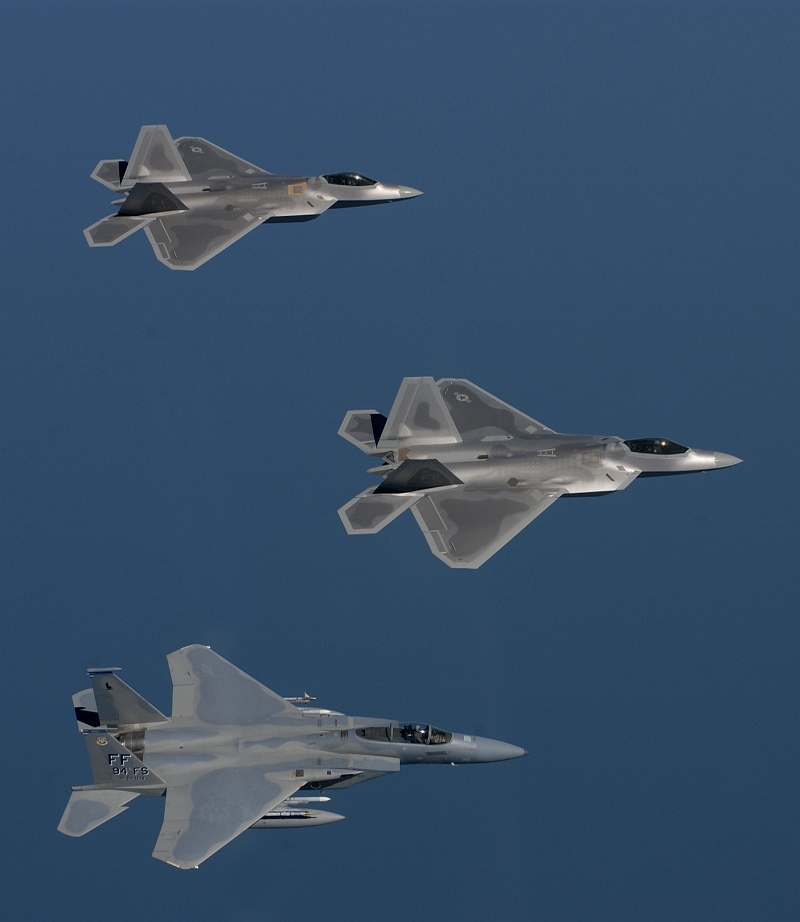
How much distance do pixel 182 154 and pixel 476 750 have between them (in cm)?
2208

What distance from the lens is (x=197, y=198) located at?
201 ft

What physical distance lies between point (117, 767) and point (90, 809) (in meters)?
1.39

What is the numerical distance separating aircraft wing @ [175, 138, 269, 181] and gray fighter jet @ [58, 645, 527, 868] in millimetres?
16547

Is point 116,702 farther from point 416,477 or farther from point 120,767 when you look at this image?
point 416,477

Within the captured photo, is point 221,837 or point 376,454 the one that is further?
point 376,454

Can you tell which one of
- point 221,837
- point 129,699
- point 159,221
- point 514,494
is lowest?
point 221,837

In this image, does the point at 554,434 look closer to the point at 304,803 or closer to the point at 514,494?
the point at 514,494

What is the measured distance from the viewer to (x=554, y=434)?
57.1 metres

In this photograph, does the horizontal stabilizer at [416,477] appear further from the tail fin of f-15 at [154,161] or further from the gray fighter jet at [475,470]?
the tail fin of f-15 at [154,161]

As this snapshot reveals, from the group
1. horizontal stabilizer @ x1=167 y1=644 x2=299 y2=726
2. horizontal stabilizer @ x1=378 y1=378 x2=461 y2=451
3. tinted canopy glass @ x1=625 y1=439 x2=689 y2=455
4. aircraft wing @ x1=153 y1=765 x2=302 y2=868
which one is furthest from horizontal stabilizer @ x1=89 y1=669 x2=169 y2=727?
tinted canopy glass @ x1=625 y1=439 x2=689 y2=455

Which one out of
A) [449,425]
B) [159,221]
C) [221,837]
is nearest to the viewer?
[221,837]

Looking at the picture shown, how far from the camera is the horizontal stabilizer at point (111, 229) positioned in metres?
60.4

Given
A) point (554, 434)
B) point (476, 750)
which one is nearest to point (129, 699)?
point (476, 750)

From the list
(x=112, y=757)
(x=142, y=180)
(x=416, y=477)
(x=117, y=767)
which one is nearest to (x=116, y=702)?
(x=112, y=757)
